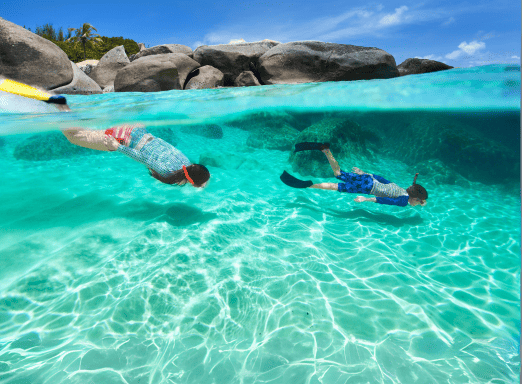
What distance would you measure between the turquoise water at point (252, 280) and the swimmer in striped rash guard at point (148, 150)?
1315mm

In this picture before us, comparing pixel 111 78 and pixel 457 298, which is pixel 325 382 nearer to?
pixel 457 298

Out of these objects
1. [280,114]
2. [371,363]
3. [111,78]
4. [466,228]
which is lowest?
[466,228]

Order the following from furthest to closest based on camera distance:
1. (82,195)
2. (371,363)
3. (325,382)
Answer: (82,195) < (371,363) < (325,382)

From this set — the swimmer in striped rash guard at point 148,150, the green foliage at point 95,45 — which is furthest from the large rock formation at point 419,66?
the green foliage at point 95,45

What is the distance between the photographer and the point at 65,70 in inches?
406

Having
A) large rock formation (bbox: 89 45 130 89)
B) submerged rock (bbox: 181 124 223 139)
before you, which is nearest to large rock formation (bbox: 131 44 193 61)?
large rock formation (bbox: 89 45 130 89)

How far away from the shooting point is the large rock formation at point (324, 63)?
12352mm

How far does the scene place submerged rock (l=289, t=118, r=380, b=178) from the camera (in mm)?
9539

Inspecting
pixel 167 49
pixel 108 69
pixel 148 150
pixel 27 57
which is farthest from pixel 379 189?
pixel 108 69

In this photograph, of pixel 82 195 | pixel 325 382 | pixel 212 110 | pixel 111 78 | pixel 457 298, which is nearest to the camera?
pixel 325 382

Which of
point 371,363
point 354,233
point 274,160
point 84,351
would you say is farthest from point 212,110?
point 371,363

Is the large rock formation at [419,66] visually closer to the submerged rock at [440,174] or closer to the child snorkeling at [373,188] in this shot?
the submerged rock at [440,174]

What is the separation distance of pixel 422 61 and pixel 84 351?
1722cm

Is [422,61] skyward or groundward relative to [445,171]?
skyward
